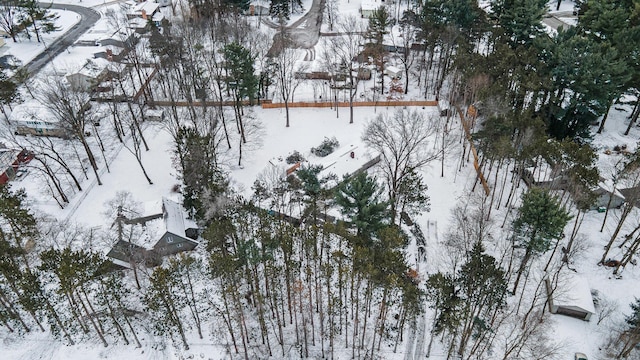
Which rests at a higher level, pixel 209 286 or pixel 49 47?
pixel 49 47

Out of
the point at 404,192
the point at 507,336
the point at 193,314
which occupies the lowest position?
the point at 507,336

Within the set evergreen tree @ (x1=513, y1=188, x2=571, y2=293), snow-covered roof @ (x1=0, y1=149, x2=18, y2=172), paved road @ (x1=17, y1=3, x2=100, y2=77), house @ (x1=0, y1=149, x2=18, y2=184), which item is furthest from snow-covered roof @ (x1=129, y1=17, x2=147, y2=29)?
evergreen tree @ (x1=513, y1=188, x2=571, y2=293)

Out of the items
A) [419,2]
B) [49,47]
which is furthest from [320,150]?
[49,47]

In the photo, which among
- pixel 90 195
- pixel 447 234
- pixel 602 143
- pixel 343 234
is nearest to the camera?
pixel 343 234

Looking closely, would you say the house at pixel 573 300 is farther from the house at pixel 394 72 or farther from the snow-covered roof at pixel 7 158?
the snow-covered roof at pixel 7 158

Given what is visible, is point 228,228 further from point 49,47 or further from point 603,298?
point 49,47

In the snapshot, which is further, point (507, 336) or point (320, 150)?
point (320, 150)

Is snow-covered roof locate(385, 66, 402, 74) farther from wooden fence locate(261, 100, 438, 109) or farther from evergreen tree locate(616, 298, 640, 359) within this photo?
evergreen tree locate(616, 298, 640, 359)

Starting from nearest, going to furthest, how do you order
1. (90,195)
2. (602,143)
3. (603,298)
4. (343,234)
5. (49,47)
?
(343,234) < (603,298) < (90,195) < (602,143) < (49,47)
